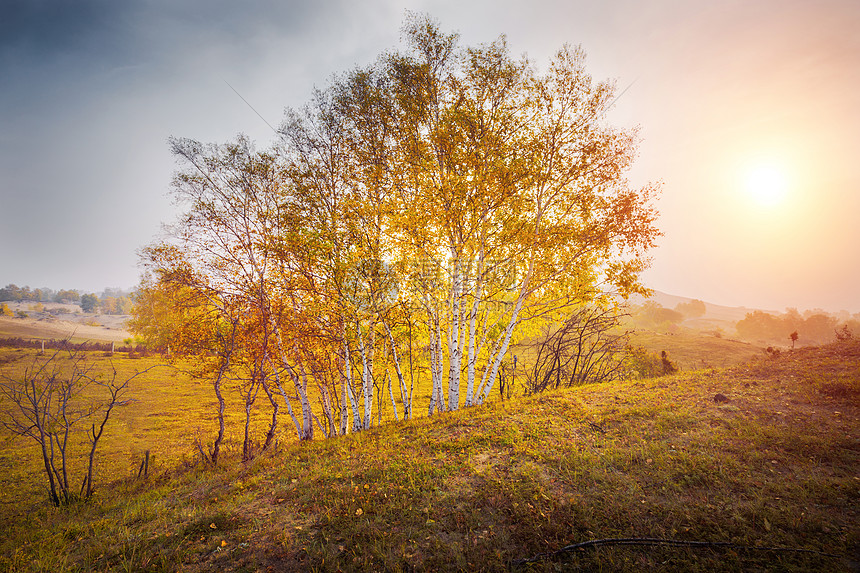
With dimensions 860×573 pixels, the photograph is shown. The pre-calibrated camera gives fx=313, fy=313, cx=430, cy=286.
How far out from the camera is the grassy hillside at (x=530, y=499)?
4.46 metres

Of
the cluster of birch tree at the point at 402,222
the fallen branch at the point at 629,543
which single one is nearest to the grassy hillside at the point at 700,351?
the cluster of birch tree at the point at 402,222

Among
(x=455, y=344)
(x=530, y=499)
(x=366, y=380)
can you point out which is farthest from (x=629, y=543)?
(x=366, y=380)

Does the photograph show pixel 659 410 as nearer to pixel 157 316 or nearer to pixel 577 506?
pixel 577 506

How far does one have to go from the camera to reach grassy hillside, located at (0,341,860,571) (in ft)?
14.6

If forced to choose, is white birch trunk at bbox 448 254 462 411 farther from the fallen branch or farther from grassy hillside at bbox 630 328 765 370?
grassy hillside at bbox 630 328 765 370

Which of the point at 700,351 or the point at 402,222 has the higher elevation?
the point at 402,222

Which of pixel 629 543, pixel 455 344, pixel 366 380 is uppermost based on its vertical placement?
pixel 455 344

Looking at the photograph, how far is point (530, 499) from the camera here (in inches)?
224

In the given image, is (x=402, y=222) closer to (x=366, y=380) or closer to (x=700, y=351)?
(x=366, y=380)

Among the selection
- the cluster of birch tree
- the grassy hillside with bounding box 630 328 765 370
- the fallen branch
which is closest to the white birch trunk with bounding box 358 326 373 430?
the cluster of birch tree

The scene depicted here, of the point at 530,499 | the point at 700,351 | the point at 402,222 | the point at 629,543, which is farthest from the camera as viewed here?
the point at 700,351

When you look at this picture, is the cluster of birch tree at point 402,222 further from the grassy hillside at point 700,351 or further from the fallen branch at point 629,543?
the grassy hillside at point 700,351

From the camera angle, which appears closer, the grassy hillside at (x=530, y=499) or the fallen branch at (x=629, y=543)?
the fallen branch at (x=629, y=543)

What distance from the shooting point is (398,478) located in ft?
23.1
